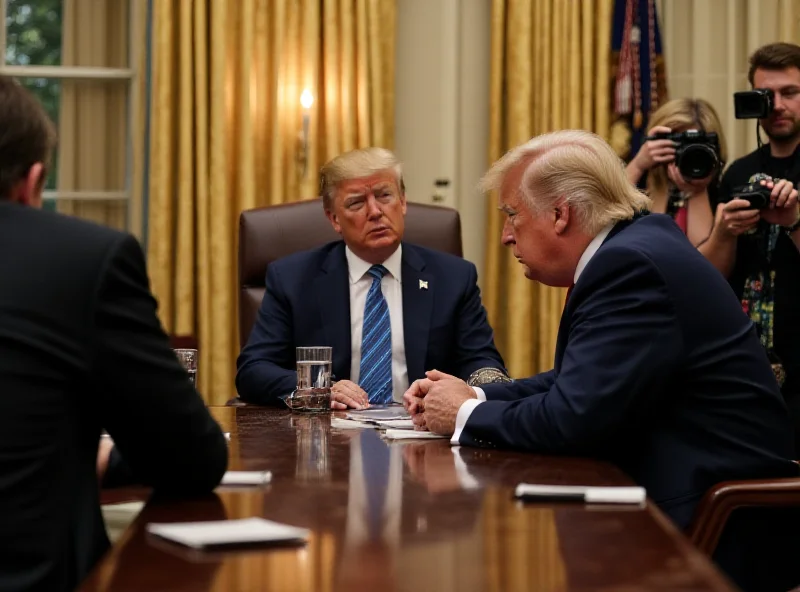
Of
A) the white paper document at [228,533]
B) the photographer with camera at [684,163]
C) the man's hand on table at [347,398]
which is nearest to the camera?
the white paper document at [228,533]

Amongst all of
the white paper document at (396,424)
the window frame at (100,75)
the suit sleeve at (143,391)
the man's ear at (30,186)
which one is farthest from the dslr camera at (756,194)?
the window frame at (100,75)

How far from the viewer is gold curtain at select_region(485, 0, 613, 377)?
5.55 m

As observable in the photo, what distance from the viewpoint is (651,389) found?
2.08 m

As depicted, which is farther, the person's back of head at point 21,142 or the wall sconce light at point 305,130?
the wall sconce light at point 305,130

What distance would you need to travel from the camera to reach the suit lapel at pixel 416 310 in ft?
11.2

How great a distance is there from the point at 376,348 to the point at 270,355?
12.4 inches

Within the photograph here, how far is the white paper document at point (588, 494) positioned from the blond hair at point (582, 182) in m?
0.89

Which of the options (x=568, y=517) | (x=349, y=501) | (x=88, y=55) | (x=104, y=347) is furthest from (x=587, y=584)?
(x=88, y=55)

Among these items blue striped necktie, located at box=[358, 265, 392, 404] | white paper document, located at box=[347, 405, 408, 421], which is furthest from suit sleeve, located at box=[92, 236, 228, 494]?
blue striped necktie, located at box=[358, 265, 392, 404]

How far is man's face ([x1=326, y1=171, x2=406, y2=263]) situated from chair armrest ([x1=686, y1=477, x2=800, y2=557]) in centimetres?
166

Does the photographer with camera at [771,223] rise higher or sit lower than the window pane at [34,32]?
lower

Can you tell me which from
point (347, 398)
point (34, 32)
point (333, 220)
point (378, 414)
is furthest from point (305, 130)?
point (378, 414)

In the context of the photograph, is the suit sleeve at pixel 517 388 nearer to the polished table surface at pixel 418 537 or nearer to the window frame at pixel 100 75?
the polished table surface at pixel 418 537

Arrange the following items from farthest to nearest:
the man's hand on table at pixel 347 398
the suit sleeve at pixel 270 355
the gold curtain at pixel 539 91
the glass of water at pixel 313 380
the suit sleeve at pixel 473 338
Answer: the gold curtain at pixel 539 91
the suit sleeve at pixel 473 338
the suit sleeve at pixel 270 355
the man's hand on table at pixel 347 398
the glass of water at pixel 313 380
